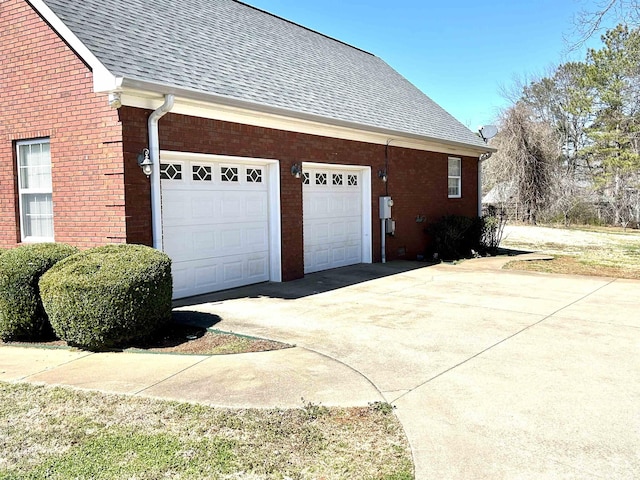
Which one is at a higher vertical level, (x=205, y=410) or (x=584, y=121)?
(x=584, y=121)

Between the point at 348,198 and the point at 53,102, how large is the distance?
6.76m

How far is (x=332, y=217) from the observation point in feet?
40.1

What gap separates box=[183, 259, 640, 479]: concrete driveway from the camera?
353 cm

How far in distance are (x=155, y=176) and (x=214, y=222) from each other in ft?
5.41

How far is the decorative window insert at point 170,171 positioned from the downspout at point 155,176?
16.5 inches

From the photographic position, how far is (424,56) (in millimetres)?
24641

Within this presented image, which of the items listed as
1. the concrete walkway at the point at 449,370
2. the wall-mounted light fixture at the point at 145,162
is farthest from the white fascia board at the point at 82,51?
the concrete walkway at the point at 449,370

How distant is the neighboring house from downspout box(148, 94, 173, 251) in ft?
0.05

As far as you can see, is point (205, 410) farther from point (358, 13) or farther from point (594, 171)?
point (594, 171)

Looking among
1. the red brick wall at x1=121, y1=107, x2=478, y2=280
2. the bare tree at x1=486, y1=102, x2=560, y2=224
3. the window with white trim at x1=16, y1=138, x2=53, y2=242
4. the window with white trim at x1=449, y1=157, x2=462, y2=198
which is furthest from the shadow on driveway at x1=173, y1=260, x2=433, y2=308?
the bare tree at x1=486, y1=102, x2=560, y2=224

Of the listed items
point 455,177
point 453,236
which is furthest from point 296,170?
point 455,177

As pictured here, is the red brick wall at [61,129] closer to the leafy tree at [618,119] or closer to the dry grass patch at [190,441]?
the dry grass patch at [190,441]

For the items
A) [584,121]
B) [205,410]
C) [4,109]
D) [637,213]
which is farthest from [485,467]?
[584,121]

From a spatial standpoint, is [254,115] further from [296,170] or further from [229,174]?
[296,170]
